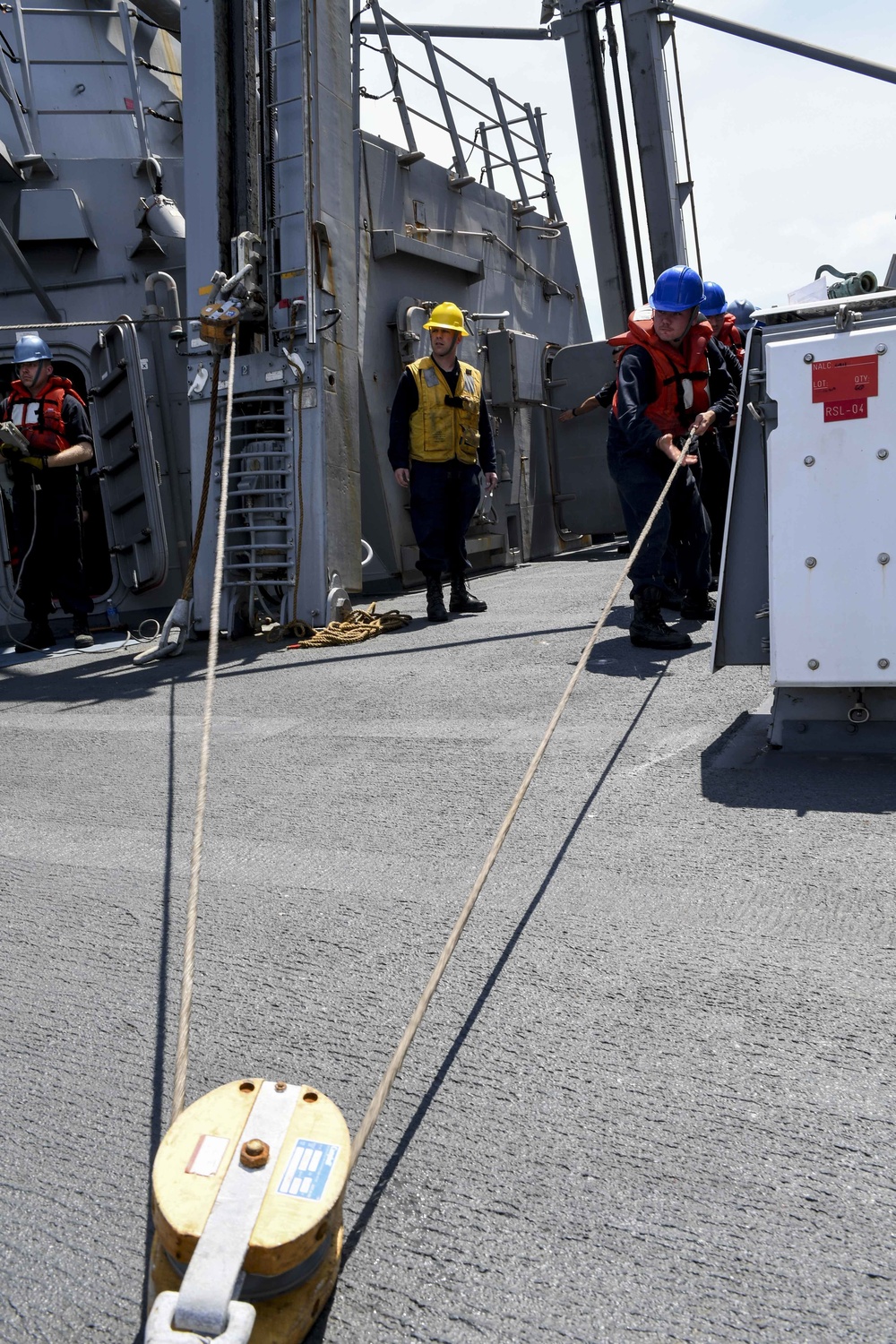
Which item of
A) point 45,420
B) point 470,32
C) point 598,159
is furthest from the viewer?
point 470,32

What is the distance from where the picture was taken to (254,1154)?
50.6 inches

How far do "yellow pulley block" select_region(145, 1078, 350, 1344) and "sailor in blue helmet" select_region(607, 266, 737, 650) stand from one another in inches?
154

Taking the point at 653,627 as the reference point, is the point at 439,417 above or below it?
above

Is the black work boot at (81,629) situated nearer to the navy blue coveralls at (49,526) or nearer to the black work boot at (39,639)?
the navy blue coveralls at (49,526)

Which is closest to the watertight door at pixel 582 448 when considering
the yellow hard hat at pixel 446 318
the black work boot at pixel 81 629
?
the yellow hard hat at pixel 446 318

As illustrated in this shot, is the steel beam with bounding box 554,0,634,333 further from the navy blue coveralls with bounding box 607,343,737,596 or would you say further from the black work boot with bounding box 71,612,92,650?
the black work boot with bounding box 71,612,92,650

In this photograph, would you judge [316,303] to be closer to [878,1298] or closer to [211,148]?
[211,148]

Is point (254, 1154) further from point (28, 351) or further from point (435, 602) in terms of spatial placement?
point (28, 351)

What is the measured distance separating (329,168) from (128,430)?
2.68m

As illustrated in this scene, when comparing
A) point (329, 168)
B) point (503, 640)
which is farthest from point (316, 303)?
point (503, 640)

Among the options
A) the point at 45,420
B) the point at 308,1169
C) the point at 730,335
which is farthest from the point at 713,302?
the point at 308,1169

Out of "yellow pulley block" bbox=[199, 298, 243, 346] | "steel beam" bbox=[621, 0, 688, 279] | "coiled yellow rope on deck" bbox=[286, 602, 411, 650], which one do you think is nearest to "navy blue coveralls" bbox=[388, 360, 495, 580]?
"coiled yellow rope on deck" bbox=[286, 602, 411, 650]

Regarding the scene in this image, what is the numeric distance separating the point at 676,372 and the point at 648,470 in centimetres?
44

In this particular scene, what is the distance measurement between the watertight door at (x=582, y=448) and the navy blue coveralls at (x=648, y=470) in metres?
6.02
